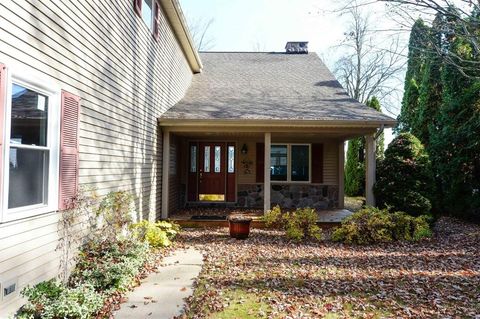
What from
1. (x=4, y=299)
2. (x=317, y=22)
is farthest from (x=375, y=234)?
(x=4, y=299)

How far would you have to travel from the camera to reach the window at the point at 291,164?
11.7 meters

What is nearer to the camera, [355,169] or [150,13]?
[150,13]

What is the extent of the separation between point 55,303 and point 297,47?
14.6 m

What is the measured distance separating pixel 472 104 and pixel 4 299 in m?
11.8

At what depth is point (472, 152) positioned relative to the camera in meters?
10.1

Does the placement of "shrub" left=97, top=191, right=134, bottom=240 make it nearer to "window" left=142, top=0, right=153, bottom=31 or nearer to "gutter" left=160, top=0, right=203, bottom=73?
"window" left=142, top=0, right=153, bottom=31

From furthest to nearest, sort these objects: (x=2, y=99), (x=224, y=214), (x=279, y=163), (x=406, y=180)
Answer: (x=279, y=163)
(x=224, y=214)
(x=406, y=180)
(x=2, y=99)

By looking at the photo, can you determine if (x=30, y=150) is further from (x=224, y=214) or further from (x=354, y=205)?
(x=354, y=205)

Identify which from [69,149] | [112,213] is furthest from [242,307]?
[69,149]

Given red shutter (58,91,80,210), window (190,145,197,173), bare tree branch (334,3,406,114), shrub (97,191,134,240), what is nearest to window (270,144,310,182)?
window (190,145,197,173)

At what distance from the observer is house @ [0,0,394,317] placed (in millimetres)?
3303

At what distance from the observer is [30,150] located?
3520mm

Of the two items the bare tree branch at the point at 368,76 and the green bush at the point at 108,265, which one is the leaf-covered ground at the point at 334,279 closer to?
the green bush at the point at 108,265

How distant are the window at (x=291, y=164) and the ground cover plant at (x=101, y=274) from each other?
20.3ft
